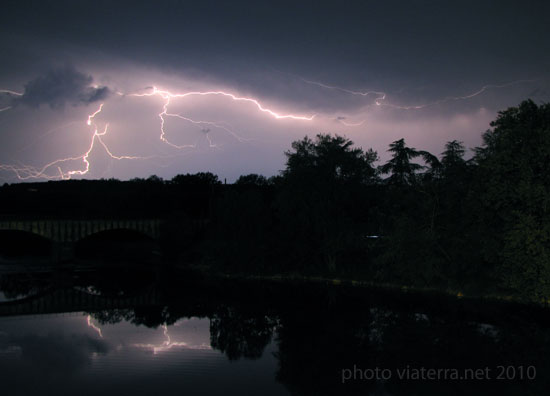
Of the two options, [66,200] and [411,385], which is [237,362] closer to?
[411,385]

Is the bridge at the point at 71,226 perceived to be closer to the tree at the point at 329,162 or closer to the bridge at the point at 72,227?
the bridge at the point at 72,227

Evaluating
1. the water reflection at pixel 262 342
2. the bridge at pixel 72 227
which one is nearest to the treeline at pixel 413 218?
the water reflection at pixel 262 342

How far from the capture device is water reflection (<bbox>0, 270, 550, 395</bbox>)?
16.6 metres

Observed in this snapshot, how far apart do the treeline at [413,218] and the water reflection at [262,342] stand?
3.23 m

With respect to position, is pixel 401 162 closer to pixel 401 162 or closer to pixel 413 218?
pixel 401 162

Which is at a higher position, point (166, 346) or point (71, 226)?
point (71, 226)

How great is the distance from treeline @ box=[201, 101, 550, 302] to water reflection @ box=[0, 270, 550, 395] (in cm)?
323

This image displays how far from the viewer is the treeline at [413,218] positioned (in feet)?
89.0

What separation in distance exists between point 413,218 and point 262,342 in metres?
19.1

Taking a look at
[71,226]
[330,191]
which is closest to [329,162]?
[330,191]

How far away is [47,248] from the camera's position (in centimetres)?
8500

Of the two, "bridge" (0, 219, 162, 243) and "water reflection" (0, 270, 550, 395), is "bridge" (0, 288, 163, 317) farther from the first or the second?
"bridge" (0, 219, 162, 243)

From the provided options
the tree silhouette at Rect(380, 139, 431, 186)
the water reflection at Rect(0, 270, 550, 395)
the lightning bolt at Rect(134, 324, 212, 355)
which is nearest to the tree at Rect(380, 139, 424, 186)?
the tree silhouette at Rect(380, 139, 431, 186)

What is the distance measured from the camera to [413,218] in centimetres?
3619
